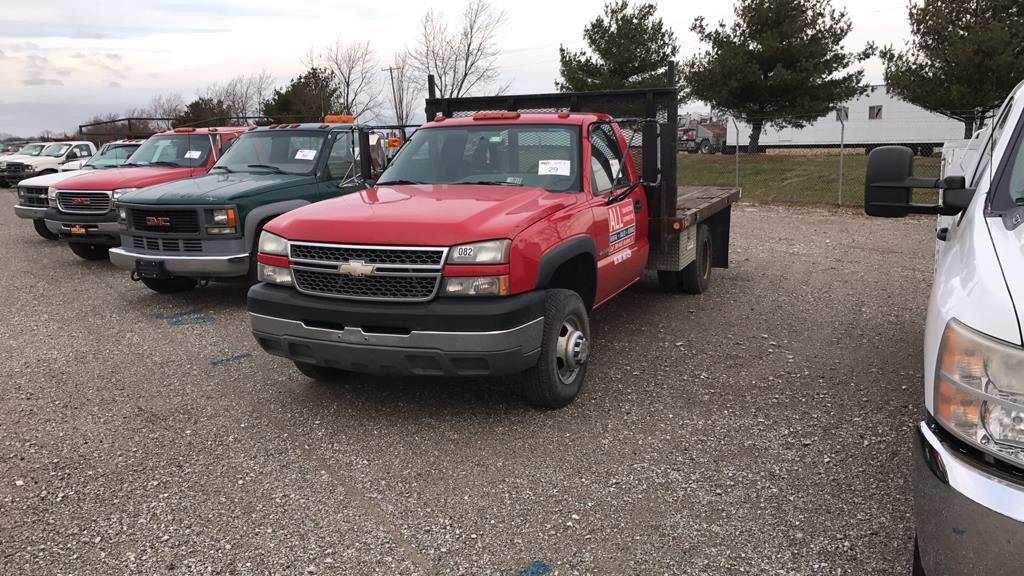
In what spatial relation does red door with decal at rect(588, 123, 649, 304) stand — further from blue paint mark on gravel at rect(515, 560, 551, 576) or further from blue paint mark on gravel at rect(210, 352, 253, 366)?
blue paint mark on gravel at rect(210, 352, 253, 366)

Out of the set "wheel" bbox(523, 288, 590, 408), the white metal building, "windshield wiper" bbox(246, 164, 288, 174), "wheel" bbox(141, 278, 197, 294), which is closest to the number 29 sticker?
"wheel" bbox(523, 288, 590, 408)

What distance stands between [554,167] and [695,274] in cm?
302

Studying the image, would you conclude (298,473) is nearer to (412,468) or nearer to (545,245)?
(412,468)

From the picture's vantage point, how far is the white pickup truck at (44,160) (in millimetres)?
23517

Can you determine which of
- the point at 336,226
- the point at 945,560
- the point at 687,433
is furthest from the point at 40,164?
the point at 945,560

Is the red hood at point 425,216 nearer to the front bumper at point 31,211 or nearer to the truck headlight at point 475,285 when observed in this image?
the truck headlight at point 475,285

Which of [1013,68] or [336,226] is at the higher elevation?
[1013,68]

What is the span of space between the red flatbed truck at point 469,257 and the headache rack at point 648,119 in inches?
2.9

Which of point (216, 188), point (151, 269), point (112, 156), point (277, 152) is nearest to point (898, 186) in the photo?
point (216, 188)

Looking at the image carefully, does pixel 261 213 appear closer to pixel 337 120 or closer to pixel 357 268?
pixel 337 120

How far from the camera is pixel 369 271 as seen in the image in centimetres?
426

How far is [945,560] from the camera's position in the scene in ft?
6.94

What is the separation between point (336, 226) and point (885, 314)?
5233 mm

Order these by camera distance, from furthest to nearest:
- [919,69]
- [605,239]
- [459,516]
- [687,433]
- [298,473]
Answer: [919,69], [605,239], [687,433], [298,473], [459,516]
